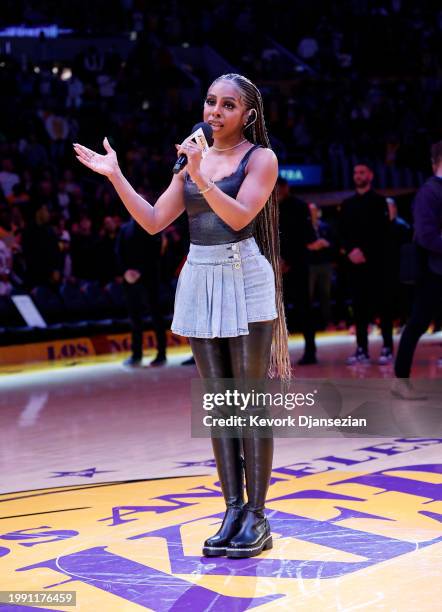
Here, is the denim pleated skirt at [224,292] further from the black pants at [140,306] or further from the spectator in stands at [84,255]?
the spectator in stands at [84,255]

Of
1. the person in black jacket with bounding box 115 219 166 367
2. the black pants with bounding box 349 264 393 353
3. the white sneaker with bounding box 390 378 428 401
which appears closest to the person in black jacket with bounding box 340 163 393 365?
the black pants with bounding box 349 264 393 353

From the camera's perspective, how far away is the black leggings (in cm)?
328

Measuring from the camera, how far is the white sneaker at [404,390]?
20.2 feet

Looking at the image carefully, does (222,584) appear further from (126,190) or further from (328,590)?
(126,190)

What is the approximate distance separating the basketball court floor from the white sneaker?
896 mm

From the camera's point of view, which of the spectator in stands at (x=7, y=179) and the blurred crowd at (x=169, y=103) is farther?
the spectator in stands at (x=7, y=179)

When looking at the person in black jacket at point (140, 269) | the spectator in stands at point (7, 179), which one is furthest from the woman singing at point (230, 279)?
the spectator in stands at point (7, 179)

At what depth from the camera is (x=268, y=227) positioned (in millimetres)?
3441

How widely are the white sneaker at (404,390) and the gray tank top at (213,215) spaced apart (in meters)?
3.08

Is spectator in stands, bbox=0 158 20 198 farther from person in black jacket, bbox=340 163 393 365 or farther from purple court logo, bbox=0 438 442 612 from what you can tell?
purple court logo, bbox=0 438 442 612

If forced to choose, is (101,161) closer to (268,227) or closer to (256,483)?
(268,227)

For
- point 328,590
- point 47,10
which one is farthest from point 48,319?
point 47,10

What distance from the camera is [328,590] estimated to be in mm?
2818

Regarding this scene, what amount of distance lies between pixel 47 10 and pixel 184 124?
11.9 feet
